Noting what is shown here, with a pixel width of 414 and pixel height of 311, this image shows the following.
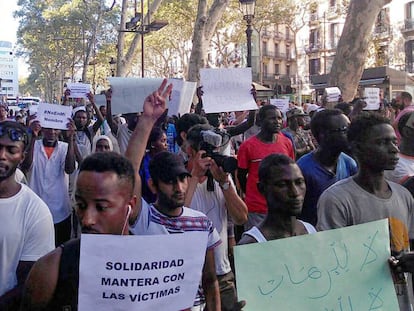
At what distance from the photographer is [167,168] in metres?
3.00

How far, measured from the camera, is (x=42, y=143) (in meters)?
5.27

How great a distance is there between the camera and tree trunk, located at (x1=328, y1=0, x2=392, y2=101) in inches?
424

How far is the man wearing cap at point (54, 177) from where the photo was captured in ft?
16.3

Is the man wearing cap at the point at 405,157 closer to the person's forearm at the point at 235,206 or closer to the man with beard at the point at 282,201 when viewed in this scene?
the person's forearm at the point at 235,206

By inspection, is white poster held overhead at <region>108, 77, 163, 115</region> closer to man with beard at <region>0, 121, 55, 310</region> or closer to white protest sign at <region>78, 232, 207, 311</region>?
man with beard at <region>0, 121, 55, 310</region>

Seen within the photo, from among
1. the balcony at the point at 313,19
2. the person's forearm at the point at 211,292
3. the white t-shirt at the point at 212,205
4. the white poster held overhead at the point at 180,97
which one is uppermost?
the balcony at the point at 313,19

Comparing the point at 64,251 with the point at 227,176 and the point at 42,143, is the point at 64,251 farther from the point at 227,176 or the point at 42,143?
the point at 42,143

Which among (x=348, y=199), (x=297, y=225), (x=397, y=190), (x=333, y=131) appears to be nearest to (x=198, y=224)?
(x=297, y=225)

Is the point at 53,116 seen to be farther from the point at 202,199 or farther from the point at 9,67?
the point at 9,67

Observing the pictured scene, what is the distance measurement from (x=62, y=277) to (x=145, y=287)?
0.86 feet

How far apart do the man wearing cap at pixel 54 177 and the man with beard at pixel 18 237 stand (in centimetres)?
249

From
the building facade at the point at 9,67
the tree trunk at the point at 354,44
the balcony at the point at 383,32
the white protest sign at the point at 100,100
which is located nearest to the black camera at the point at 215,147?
the white protest sign at the point at 100,100

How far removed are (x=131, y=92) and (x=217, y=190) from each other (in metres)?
0.96

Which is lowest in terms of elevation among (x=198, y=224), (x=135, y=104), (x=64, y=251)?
(x=198, y=224)
